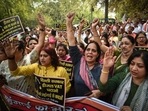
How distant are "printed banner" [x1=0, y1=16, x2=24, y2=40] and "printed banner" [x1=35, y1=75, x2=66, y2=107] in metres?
0.84

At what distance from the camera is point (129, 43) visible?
5172 mm

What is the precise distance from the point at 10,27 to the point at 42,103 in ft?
4.14

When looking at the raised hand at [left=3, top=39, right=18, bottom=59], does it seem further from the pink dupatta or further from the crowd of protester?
the pink dupatta

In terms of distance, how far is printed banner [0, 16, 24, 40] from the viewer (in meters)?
4.43

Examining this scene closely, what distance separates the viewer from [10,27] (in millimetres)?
4582

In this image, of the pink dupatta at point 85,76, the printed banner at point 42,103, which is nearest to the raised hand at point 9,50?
the printed banner at point 42,103

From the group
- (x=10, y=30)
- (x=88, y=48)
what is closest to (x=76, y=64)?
(x=88, y=48)

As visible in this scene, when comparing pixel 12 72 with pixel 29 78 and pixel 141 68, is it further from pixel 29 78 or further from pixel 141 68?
pixel 141 68

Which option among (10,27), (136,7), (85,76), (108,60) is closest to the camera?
(108,60)

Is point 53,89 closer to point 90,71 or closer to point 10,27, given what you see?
point 90,71

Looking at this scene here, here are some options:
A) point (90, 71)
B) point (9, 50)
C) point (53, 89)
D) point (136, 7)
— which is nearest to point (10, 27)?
point (9, 50)

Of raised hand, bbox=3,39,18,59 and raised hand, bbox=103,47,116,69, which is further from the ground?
raised hand, bbox=3,39,18,59

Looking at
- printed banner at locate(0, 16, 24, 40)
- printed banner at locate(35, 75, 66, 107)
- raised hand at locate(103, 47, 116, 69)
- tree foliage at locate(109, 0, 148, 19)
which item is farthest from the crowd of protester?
tree foliage at locate(109, 0, 148, 19)

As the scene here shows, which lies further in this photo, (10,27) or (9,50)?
(10,27)
